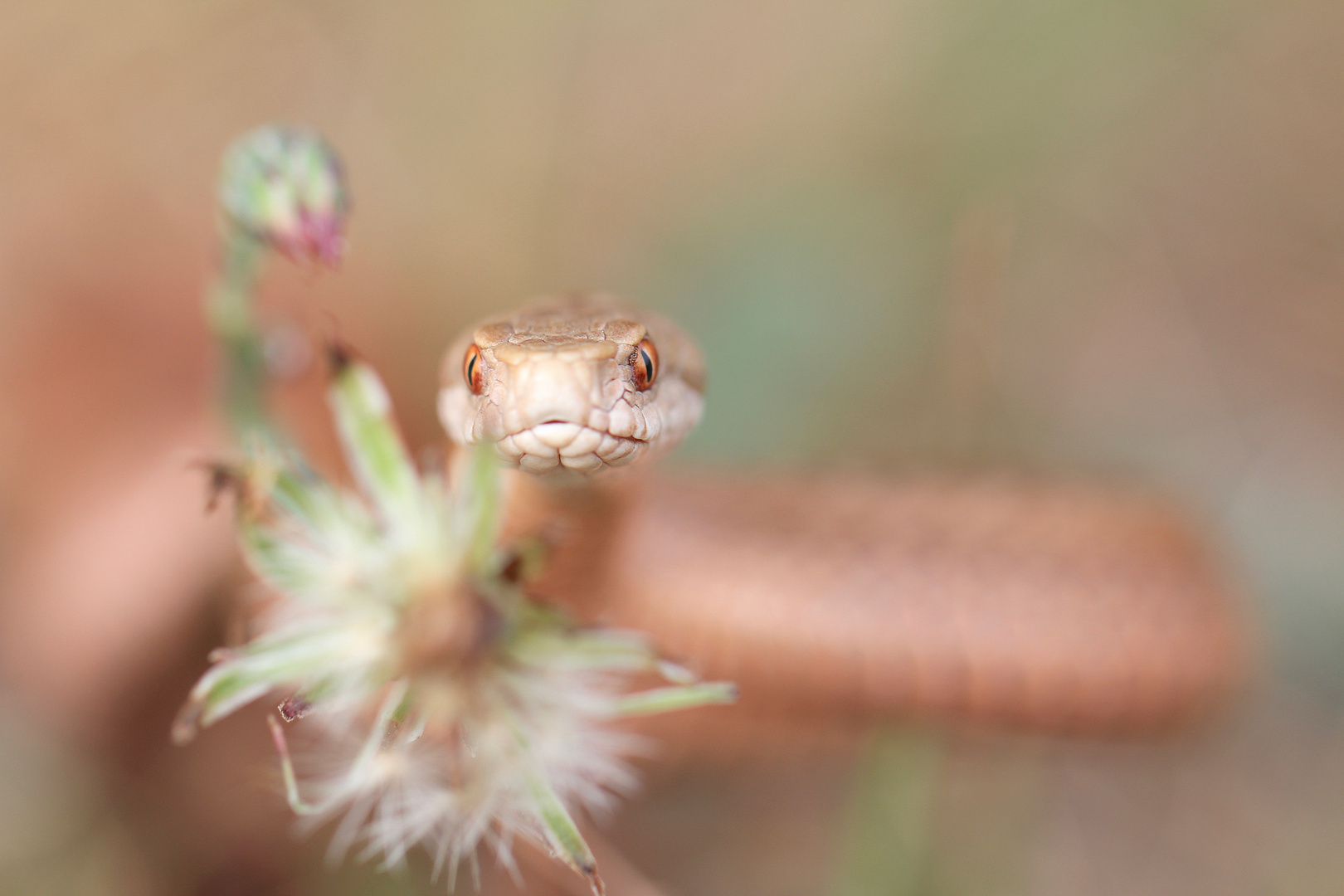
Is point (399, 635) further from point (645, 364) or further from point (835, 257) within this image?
point (835, 257)

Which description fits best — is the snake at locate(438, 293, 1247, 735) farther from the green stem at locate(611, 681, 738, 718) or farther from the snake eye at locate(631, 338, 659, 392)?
the green stem at locate(611, 681, 738, 718)

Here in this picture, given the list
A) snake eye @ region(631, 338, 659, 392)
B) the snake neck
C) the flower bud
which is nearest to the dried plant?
the flower bud

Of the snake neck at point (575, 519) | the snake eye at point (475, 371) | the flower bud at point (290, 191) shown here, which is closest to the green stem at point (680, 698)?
the flower bud at point (290, 191)

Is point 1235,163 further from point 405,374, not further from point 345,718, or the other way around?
point 345,718

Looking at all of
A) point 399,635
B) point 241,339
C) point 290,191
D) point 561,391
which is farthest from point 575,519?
point 290,191

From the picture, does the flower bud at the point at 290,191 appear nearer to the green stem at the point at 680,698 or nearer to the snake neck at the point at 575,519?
the green stem at the point at 680,698

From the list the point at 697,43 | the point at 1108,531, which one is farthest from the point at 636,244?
the point at 1108,531
